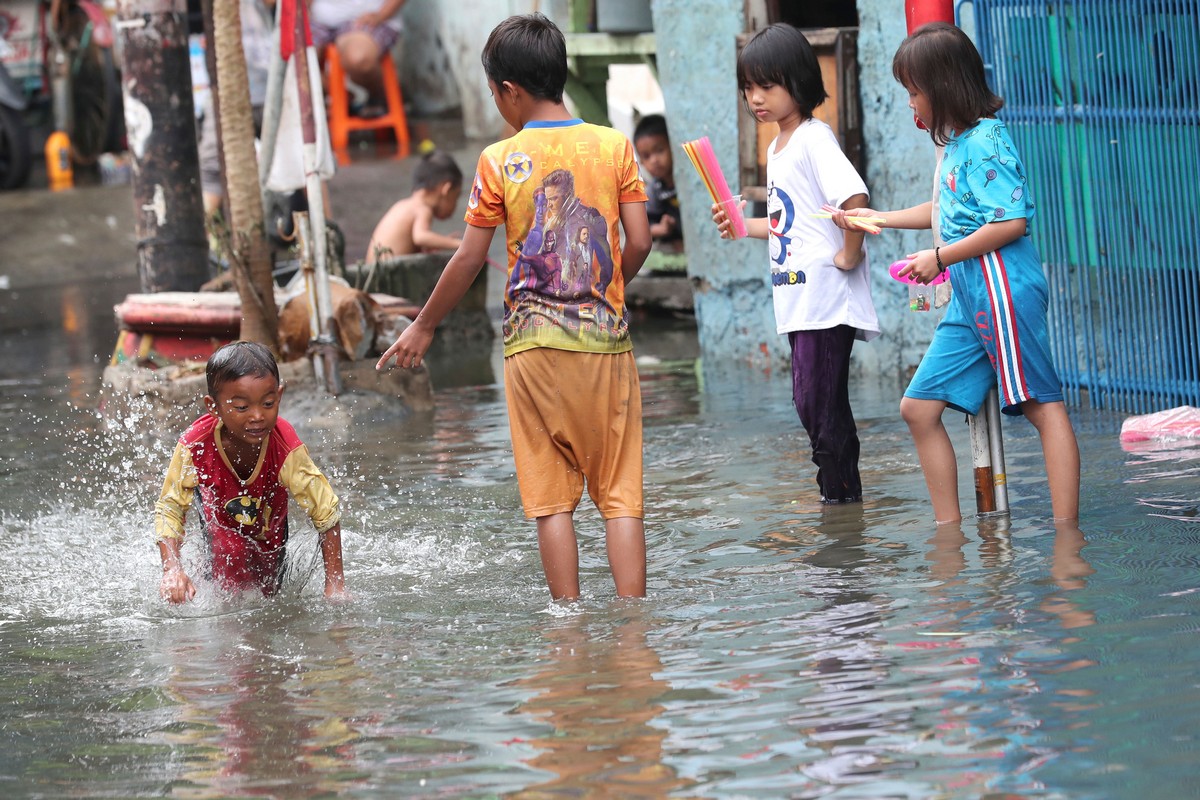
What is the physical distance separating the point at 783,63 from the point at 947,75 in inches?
27.9

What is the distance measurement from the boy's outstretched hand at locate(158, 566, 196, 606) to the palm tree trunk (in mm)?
3999

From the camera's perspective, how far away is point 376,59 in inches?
622

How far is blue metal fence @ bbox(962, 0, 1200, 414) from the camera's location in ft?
21.4

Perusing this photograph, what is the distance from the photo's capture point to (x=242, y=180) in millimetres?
8516

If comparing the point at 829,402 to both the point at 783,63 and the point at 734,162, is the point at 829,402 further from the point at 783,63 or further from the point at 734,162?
the point at 734,162

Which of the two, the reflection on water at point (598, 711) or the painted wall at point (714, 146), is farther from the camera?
the painted wall at point (714, 146)

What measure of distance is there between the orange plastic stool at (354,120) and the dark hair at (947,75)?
11505 mm

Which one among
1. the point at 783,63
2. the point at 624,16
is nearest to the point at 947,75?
the point at 783,63

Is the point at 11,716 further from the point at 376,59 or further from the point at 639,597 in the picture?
the point at 376,59

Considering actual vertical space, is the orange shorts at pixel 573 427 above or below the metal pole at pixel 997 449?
above

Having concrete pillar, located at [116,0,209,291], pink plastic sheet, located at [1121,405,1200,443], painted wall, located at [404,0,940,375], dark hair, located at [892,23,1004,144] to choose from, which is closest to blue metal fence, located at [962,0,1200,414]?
pink plastic sheet, located at [1121,405,1200,443]

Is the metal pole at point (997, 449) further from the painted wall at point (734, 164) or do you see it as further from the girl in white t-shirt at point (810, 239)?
the painted wall at point (734, 164)

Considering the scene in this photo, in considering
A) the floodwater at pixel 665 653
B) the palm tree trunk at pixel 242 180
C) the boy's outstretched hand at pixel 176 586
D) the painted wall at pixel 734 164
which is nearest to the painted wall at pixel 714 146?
the painted wall at pixel 734 164

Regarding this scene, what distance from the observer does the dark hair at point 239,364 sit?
Answer: 14.9 ft
